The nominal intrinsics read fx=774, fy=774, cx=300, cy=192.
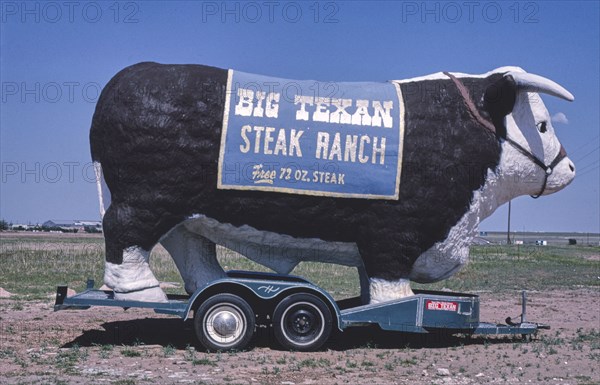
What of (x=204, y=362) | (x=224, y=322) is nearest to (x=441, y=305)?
(x=224, y=322)

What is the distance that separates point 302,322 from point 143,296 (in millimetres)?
2182

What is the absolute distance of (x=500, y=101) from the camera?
11000mm

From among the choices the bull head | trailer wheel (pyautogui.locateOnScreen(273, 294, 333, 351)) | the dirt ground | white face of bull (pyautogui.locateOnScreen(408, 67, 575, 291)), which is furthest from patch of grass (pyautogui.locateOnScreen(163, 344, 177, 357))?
the bull head

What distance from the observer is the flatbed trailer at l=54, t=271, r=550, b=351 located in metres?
10.1

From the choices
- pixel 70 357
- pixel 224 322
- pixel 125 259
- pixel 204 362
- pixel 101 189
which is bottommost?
pixel 70 357

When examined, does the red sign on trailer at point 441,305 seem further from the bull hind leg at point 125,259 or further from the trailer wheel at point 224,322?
the bull hind leg at point 125,259

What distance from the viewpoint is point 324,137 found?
415 inches

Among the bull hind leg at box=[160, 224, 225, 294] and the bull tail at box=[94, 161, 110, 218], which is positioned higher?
the bull tail at box=[94, 161, 110, 218]

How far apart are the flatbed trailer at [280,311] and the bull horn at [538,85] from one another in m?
3.10

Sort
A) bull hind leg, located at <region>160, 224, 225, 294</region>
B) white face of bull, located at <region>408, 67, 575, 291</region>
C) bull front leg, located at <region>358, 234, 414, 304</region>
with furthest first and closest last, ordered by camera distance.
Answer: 1. bull hind leg, located at <region>160, 224, 225, 294</region>
2. white face of bull, located at <region>408, 67, 575, 291</region>
3. bull front leg, located at <region>358, 234, 414, 304</region>

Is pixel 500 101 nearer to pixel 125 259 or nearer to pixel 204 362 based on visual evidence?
pixel 204 362

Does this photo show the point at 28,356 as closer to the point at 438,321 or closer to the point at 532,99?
the point at 438,321

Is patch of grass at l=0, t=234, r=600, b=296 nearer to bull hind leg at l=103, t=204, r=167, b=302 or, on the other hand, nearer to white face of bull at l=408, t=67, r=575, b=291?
bull hind leg at l=103, t=204, r=167, b=302

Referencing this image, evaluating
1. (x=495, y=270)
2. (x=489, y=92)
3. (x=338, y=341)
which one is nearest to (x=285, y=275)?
(x=338, y=341)
